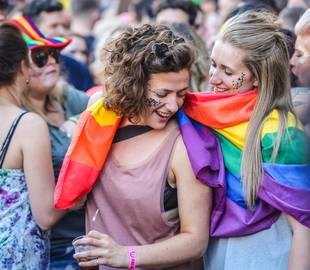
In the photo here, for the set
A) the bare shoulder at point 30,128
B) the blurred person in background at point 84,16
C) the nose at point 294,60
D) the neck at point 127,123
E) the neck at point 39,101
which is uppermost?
the neck at point 127,123

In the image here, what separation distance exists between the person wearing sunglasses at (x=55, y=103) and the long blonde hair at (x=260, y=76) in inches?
51.9

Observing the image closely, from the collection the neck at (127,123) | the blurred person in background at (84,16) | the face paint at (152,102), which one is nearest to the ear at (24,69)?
the neck at (127,123)

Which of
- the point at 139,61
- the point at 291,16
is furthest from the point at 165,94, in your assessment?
the point at 291,16

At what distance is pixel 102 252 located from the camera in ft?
10.1

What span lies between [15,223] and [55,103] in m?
1.22

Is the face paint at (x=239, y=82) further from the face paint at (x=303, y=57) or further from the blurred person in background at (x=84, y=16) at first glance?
the blurred person in background at (x=84, y=16)

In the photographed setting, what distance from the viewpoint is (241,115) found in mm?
3176

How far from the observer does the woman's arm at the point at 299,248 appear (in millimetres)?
3074

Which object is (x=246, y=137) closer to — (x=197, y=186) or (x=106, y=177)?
(x=197, y=186)

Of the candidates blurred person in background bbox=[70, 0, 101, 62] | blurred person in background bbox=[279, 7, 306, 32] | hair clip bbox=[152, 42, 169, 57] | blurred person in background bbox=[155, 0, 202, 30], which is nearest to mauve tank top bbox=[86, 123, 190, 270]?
hair clip bbox=[152, 42, 169, 57]

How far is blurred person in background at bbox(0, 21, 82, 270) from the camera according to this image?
362 cm

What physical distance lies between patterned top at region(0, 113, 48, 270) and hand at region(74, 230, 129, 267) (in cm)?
68

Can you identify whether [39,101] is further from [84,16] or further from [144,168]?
[84,16]

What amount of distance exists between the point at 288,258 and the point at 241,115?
25.0 inches
